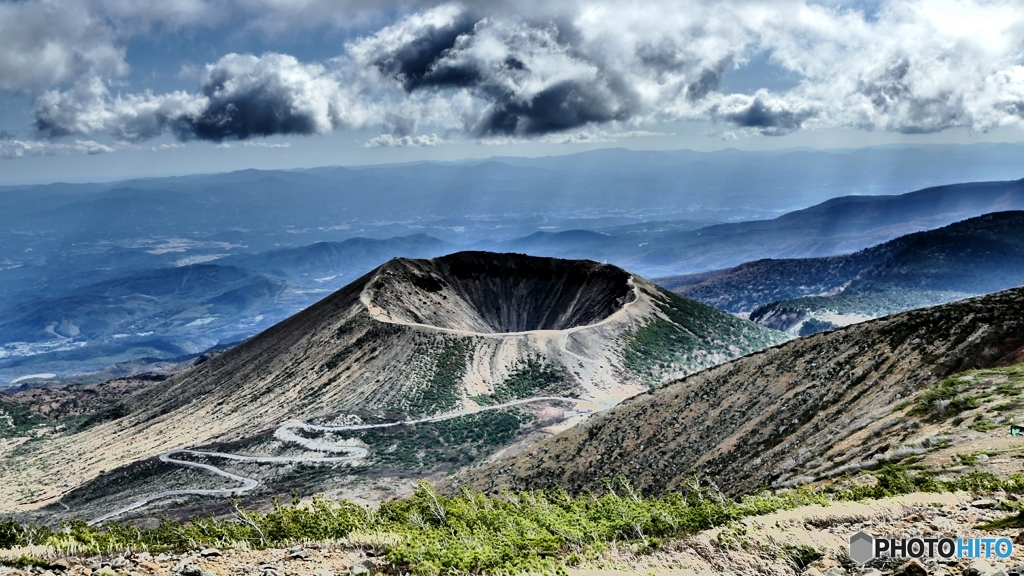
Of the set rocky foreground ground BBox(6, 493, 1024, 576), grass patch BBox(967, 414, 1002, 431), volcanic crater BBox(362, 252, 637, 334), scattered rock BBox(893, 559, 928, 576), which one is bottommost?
volcanic crater BBox(362, 252, 637, 334)

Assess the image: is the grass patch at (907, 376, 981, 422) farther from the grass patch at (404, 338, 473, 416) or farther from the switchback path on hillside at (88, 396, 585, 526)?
the grass patch at (404, 338, 473, 416)

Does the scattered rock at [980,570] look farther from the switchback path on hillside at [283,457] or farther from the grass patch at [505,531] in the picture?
the switchback path on hillside at [283,457]

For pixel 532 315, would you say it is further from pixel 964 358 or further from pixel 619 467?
pixel 964 358

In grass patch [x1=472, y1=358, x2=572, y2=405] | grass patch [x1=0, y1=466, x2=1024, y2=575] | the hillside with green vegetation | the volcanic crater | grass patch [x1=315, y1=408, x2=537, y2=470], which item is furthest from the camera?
the volcanic crater

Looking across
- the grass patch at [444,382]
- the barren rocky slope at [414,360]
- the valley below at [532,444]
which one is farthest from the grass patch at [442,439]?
the barren rocky slope at [414,360]

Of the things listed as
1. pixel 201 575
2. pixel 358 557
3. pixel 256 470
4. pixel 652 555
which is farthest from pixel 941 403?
pixel 256 470

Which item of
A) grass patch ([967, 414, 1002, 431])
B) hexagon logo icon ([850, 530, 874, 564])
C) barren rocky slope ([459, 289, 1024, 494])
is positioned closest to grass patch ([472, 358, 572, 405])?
barren rocky slope ([459, 289, 1024, 494])
